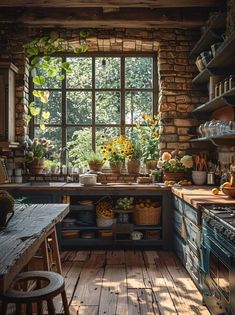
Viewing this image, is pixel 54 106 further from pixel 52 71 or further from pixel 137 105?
pixel 137 105

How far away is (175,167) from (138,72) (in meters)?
1.59

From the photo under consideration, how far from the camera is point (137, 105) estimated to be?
556cm

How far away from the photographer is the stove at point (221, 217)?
90.8 inches

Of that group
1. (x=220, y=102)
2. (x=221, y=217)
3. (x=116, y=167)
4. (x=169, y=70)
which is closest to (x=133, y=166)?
(x=116, y=167)

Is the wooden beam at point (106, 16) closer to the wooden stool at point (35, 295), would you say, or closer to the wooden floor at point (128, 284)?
the wooden floor at point (128, 284)

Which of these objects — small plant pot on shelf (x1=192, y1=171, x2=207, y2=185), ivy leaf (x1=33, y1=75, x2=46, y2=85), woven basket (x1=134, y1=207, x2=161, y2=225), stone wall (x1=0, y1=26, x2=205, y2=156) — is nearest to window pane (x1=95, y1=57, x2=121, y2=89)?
stone wall (x1=0, y1=26, x2=205, y2=156)

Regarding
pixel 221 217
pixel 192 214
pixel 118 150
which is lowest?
pixel 192 214

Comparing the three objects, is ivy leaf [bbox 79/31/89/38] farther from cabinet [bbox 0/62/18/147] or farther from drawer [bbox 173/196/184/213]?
drawer [bbox 173/196/184/213]

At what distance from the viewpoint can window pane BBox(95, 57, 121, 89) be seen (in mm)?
5562

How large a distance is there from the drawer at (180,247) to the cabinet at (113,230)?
0.28 meters

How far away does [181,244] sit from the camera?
164 inches

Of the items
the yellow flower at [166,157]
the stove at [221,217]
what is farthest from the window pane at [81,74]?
the stove at [221,217]

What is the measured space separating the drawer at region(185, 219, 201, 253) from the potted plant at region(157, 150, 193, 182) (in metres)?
1.15

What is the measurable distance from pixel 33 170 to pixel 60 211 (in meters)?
2.37
